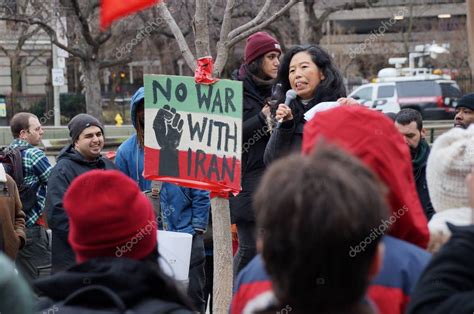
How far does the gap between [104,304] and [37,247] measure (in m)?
5.10

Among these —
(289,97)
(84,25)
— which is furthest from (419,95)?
(289,97)

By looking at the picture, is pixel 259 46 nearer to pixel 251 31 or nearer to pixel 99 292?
pixel 251 31

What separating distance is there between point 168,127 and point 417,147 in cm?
166

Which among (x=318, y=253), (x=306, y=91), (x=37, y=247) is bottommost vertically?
(x=37, y=247)

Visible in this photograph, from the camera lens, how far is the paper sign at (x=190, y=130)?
213 inches

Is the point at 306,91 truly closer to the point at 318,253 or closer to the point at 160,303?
the point at 160,303

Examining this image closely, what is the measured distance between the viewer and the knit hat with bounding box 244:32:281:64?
→ 5844 mm

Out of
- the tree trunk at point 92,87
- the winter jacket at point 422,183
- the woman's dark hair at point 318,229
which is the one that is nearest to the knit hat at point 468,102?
the winter jacket at point 422,183

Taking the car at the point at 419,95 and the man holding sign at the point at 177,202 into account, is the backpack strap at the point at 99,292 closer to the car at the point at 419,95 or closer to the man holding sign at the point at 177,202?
the man holding sign at the point at 177,202

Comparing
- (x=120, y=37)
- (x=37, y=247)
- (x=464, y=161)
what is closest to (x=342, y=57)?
(x=120, y=37)

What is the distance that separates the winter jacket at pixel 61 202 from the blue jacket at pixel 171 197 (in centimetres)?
19

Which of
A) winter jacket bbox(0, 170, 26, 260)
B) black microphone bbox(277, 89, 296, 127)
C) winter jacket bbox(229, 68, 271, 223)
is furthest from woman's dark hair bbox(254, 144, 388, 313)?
winter jacket bbox(0, 170, 26, 260)

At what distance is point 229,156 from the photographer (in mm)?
5387

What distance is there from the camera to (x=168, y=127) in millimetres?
5551
